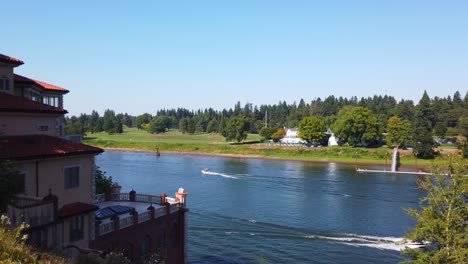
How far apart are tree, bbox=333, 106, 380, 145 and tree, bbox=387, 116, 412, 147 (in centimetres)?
467

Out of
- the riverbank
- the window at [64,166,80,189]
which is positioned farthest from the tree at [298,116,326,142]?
the window at [64,166,80,189]

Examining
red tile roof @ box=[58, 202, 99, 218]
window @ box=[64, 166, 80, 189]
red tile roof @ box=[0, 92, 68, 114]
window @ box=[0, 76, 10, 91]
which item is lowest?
red tile roof @ box=[58, 202, 99, 218]

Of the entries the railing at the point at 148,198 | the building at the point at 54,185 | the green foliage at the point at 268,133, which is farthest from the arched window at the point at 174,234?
the green foliage at the point at 268,133

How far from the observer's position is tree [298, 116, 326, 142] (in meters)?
150

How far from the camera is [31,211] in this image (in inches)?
803

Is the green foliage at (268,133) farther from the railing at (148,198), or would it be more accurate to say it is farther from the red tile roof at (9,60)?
the red tile roof at (9,60)

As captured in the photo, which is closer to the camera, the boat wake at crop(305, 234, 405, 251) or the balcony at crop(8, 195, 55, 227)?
the balcony at crop(8, 195, 55, 227)

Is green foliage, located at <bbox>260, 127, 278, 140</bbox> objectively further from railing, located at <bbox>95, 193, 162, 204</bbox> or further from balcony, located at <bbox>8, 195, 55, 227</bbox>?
balcony, located at <bbox>8, 195, 55, 227</bbox>

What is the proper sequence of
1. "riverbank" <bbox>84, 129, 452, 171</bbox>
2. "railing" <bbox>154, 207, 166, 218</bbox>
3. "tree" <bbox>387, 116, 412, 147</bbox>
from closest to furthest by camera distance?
"railing" <bbox>154, 207, 166, 218</bbox>
"riverbank" <bbox>84, 129, 452, 171</bbox>
"tree" <bbox>387, 116, 412, 147</bbox>

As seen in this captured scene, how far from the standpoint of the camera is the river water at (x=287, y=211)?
45.5 metres

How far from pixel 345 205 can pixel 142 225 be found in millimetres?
41813

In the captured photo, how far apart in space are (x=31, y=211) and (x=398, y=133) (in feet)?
428

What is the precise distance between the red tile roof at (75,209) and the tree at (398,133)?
12212 centimetres

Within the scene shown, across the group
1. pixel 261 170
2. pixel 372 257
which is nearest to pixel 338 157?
pixel 261 170
